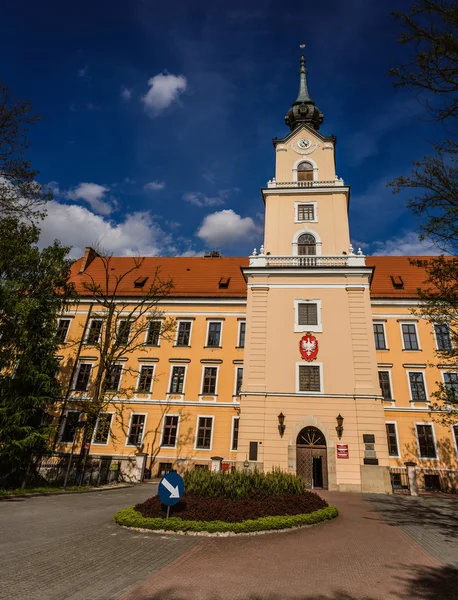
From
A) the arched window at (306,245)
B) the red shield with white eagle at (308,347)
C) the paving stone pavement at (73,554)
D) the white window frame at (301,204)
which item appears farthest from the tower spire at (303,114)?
the paving stone pavement at (73,554)

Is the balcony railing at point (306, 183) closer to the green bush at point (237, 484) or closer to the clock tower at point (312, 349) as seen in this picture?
the clock tower at point (312, 349)

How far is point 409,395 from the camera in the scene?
81.1 feet

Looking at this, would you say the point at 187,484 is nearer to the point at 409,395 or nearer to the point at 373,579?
the point at 373,579

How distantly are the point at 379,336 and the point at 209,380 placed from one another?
42.5ft

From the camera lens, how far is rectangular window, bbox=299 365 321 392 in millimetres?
20391

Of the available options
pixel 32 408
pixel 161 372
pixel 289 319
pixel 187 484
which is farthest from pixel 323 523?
pixel 161 372

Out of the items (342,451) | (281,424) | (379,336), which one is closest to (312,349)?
(281,424)

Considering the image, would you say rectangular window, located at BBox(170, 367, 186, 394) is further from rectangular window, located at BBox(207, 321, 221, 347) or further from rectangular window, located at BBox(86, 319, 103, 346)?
rectangular window, located at BBox(86, 319, 103, 346)

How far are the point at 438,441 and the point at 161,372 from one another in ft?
63.5

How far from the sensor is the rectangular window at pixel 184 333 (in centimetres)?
2795

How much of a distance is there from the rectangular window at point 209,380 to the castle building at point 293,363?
0.25 ft

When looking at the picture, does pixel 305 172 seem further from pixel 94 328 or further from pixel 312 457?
pixel 94 328

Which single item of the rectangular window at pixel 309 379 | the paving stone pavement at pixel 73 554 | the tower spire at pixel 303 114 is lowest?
the paving stone pavement at pixel 73 554

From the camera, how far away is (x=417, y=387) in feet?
81.8
